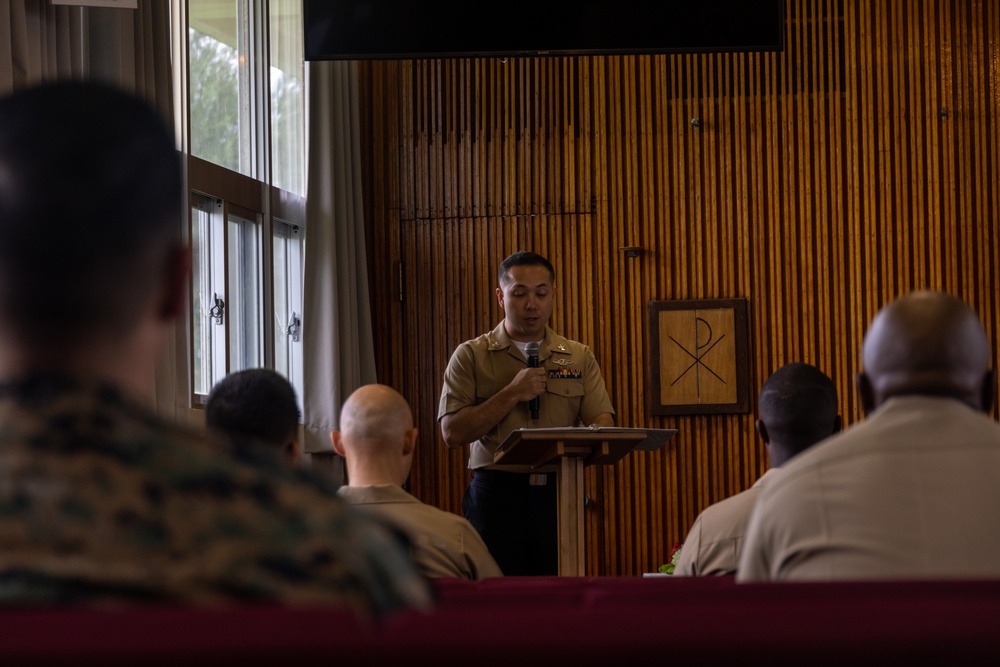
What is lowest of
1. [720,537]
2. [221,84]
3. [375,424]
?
[720,537]

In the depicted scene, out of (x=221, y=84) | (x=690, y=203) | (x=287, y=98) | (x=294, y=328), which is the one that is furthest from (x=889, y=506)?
(x=287, y=98)

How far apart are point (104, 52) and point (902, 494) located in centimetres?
443

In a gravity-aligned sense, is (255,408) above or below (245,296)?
below

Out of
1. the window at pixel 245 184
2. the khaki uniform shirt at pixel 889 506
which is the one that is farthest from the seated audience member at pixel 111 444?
the window at pixel 245 184

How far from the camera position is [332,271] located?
723cm

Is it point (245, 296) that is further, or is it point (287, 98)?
point (287, 98)

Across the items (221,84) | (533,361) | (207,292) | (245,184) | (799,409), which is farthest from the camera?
(245,184)

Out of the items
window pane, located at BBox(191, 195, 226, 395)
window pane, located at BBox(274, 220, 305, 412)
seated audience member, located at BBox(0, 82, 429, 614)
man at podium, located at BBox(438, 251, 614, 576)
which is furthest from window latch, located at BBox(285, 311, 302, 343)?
seated audience member, located at BBox(0, 82, 429, 614)

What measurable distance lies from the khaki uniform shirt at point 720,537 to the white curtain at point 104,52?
2.71 m

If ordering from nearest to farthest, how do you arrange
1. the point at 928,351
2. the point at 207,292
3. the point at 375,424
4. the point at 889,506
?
the point at 889,506 < the point at 928,351 < the point at 375,424 < the point at 207,292

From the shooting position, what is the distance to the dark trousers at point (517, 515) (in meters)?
5.39

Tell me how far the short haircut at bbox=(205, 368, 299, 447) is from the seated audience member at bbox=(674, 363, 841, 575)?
977 mm

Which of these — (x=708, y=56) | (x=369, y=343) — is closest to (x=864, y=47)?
(x=708, y=56)

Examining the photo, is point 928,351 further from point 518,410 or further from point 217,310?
point 217,310
